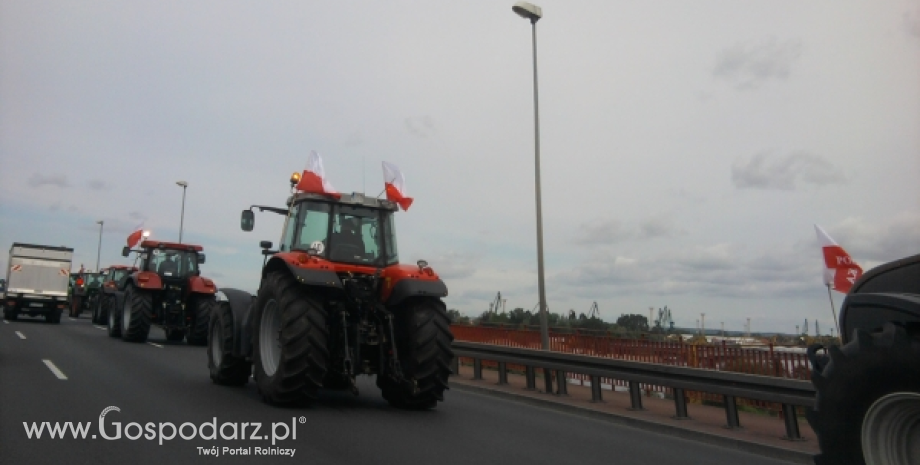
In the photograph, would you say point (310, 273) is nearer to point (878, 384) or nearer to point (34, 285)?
point (878, 384)

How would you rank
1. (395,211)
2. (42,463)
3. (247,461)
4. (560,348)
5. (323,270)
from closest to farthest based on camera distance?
(42,463)
(247,461)
(323,270)
(395,211)
(560,348)

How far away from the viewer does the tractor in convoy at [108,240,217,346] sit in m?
18.3

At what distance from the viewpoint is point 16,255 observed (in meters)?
28.1

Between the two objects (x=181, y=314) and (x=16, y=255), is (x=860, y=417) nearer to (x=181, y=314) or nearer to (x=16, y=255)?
(x=181, y=314)

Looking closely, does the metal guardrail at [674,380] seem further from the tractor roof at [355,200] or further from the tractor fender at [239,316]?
the tractor fender at [239,316]

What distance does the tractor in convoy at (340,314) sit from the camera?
8500mm

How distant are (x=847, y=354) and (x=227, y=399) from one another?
721 cm

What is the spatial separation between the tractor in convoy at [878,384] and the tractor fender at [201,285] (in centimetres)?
1589

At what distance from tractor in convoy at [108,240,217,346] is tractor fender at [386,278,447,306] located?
410 inches

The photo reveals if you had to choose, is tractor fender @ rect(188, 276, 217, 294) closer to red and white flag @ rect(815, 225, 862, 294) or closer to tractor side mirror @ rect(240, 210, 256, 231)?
tractor side mirror @ rect(240, 210, 256, 231)

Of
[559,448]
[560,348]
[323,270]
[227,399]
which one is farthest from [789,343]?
[227,399]

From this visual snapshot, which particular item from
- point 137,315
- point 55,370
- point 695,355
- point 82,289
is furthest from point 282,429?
point 82,289

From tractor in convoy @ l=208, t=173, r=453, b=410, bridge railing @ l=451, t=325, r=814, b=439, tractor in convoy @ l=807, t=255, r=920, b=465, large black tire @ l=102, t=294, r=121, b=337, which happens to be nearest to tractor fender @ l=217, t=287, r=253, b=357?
tractor in convoy @ l=208, t=173, r=453, b=410

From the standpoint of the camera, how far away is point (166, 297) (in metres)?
19.5
